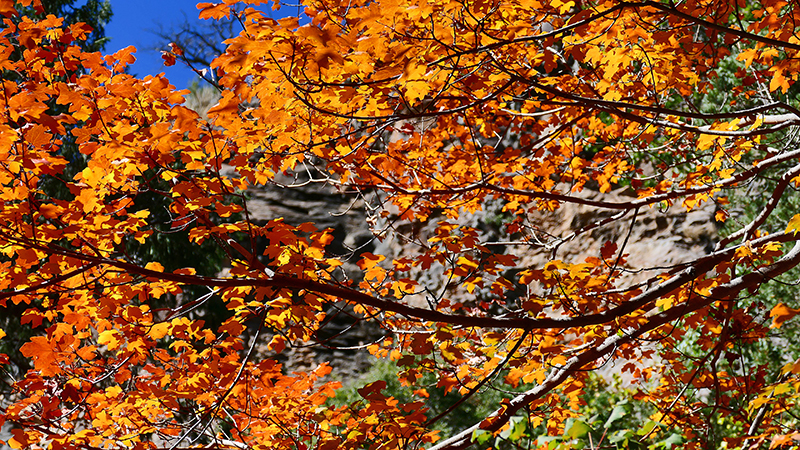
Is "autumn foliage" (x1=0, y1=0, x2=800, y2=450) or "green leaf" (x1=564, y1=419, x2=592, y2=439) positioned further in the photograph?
"autumn foliage" (x1=0, y1=0, x2=800, y2=450)

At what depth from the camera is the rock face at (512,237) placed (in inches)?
396

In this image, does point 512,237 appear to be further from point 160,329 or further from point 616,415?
point 616,415

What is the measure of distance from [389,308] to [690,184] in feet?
10.4

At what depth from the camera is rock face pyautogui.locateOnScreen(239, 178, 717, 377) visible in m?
10.1

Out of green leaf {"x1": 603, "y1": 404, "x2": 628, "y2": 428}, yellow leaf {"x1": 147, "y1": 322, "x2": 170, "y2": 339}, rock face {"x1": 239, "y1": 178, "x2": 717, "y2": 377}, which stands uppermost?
rock face {"x1": 239, "y1": 178, "x2": 717, "y2": 377}

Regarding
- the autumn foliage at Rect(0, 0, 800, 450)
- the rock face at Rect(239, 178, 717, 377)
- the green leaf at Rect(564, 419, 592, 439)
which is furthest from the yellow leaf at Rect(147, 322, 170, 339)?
the rock face at Rect(239, 178, 717, 377)

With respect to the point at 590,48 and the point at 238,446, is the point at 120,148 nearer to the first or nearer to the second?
the point at 238,446

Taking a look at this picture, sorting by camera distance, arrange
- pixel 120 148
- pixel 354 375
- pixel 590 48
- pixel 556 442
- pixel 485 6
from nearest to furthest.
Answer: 1. pixel 556 442
2. pixel 120 148
3. pixel 485 6
4. pixel 590 48
5. pixel 354 375

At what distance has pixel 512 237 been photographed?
457 inches

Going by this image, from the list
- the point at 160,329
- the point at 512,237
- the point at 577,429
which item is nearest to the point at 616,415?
the point at 577,429

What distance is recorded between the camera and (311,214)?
13727 millimetres

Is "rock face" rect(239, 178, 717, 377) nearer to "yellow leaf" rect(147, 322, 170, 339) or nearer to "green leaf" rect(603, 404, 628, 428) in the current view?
"yellow leaf" rect(147, 322, 170, 339)

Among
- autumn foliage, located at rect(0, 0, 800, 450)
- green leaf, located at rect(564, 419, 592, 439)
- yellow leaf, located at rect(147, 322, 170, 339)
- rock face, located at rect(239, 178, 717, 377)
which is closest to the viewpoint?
green leaf, located at rect(564, 419, 592, 439)

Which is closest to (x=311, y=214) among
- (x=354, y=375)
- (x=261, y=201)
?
(x=261, y=201)
